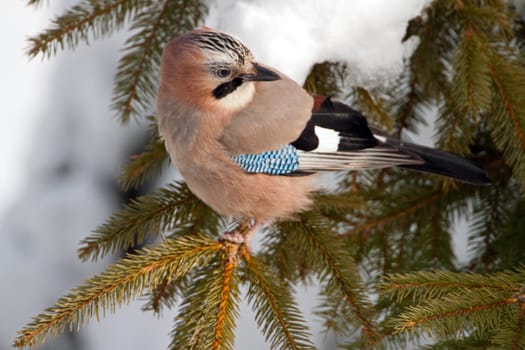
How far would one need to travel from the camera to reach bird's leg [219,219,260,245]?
2.16m

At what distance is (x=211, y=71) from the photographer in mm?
2215

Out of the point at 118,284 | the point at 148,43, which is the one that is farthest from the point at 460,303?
the point at 148,43

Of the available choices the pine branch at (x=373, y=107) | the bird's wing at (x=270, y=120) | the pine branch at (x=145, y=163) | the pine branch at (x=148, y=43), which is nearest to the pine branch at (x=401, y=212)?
the pine branch at (x=373, y=107)

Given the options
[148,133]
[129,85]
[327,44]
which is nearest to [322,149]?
[327,44]

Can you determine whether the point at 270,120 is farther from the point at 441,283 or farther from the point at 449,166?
the point at 441,283

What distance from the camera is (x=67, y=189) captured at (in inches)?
144

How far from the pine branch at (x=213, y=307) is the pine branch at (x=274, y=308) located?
6 centimetres

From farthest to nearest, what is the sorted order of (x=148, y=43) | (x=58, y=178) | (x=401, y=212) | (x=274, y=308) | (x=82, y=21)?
(x=58, y=178), (x=401, y=212), (x=148, y=43), (x=82, y=21), (x=274, y=308)

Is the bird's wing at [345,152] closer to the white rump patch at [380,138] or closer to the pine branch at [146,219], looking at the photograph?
the white rump patch at [380,138]

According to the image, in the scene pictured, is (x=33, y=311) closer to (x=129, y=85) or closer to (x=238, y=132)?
(x=129, y=85)

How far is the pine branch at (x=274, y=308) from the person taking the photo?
1918mm

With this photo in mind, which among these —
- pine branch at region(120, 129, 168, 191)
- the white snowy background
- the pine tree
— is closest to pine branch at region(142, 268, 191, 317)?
the pine tree

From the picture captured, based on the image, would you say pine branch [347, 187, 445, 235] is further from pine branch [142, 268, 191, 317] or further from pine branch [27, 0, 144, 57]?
pine branch [27, 0, 144, 57]

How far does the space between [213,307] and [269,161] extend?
2.09ft
